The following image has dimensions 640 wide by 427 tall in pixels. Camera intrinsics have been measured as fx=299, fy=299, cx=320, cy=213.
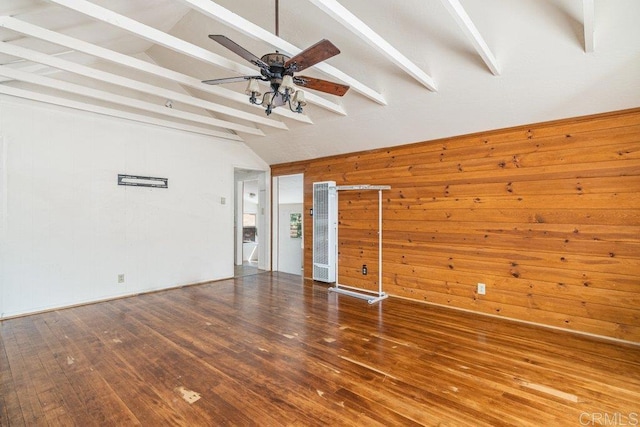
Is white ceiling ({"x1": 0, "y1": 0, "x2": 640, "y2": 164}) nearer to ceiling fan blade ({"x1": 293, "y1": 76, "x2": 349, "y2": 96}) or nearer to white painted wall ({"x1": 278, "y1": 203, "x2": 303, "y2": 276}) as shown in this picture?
ceiling fan blade ({"x1": 293, "y1": 76, "x2": 349, "y2": 96})

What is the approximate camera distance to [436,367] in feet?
8.27

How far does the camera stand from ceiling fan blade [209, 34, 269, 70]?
1964 millimetres

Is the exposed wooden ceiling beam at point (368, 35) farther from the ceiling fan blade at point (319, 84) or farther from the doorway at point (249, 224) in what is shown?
the doorway at point (249, 224)

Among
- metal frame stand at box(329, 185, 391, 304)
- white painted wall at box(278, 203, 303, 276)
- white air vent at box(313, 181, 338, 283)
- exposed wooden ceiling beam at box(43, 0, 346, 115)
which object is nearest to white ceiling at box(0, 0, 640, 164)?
exposed wooden ceiling beam at box(43, 0, 346, 115)

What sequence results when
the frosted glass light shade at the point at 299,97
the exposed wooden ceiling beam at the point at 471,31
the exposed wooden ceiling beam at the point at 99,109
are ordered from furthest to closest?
the exposed wooden ceiling beam at the point at 99,109, the frosted glass light shade at the point at 299,97, the exposed wooden ceiling beam at the point at 471,31

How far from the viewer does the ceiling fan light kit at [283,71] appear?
2.04 metres

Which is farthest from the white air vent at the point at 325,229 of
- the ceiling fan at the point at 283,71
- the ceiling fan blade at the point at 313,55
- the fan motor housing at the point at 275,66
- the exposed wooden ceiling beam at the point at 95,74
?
the ceiling fan blade at the point at 313,55

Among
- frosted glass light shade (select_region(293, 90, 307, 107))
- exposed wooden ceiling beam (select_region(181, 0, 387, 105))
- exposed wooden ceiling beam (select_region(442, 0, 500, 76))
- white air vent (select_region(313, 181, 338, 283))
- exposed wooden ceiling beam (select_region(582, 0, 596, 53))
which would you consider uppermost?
exposed wooden ceiling beam (select_region(181, 0, 387, 105))

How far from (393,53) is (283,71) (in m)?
1.09

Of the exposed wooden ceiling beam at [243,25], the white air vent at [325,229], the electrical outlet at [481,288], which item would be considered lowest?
the electrical outlet at [481,288]

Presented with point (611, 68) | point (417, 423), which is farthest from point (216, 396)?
point (611, 68)

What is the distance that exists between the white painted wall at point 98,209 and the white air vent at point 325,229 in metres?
1.89

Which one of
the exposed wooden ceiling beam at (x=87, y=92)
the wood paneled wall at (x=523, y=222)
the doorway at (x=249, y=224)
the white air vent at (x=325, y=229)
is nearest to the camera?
the wood paneled wall at (x=523, y=222)

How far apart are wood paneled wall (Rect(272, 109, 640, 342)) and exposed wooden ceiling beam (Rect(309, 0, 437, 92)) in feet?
4.09
